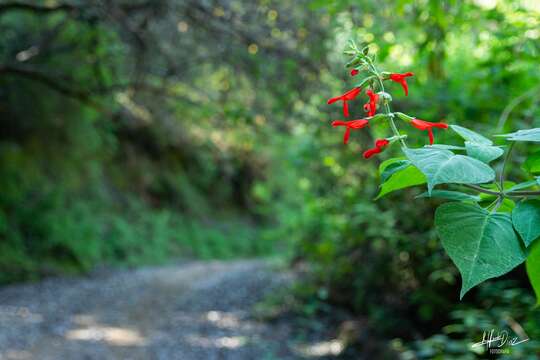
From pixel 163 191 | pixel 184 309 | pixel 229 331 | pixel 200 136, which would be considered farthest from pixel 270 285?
pixel 163 191

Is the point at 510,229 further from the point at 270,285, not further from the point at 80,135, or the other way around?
the point at 80,135

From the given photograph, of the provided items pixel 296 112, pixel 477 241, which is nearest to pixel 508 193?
pixel 477 241

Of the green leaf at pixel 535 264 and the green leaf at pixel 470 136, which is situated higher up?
the green leaf at pixel 470 136

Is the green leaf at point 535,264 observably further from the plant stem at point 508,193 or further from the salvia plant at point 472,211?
the plant stem at point 508,193

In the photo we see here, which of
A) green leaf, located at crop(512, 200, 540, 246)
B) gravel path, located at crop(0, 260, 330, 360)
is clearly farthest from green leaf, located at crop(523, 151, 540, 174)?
gravel path, located at crop(0, 260, 330, 360)

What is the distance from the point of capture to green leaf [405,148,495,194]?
103 centimetres

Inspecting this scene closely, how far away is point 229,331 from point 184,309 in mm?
1396

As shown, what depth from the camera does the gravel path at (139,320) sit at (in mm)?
5879

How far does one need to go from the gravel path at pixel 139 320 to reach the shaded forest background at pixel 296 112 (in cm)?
85

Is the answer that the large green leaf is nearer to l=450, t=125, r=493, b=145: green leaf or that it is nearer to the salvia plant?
the salvia plant

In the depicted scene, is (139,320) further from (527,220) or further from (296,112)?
(527,220)

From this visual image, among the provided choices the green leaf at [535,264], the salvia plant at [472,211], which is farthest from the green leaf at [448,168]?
the green leaf at [535,264]

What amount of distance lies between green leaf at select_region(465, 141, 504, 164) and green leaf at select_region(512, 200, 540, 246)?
118 mm

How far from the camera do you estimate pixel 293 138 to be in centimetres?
775
